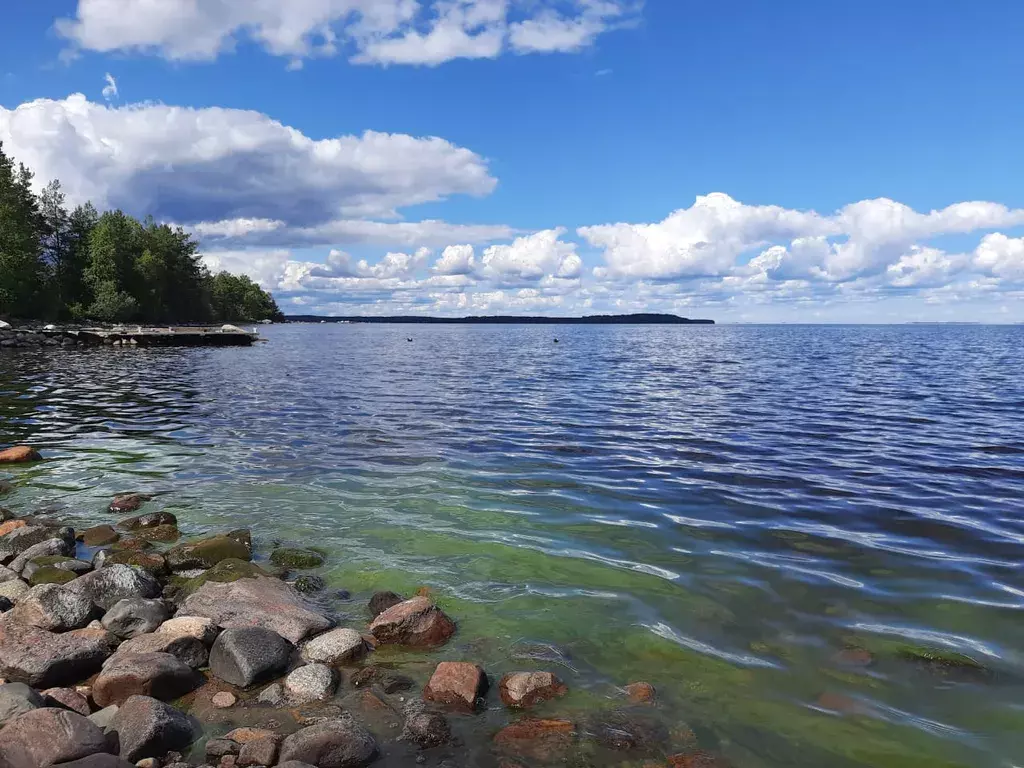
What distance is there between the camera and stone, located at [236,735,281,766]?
5551 mm

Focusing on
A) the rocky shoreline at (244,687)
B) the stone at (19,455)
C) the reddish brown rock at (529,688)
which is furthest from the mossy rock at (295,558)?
the stone at (19,455)

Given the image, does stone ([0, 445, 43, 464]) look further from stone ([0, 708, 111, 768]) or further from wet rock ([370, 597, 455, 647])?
stone ([0, 708, 111, 768])

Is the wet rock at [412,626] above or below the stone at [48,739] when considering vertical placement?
below

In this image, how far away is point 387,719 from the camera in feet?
21.0

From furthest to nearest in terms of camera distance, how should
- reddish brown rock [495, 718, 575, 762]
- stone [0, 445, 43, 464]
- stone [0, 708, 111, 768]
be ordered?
stone [0, 445, 43, 464], reddish brown rock [495, 718, 575, 762], stone [0, 708, 111, 768]

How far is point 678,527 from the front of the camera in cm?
1241

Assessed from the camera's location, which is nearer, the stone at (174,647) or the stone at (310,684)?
the stone at (310,684)

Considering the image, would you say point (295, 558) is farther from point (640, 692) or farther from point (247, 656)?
point (640, 692)

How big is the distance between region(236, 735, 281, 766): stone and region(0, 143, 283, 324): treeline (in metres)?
95.6

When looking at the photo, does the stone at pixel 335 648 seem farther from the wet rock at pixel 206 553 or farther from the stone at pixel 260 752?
the wet rock at pixel 206 553

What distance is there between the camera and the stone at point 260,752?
555cm

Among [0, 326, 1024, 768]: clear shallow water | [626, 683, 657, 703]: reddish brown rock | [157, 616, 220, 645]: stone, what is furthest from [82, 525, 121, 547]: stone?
[626, 683, 657, 703]: reddish brown rock

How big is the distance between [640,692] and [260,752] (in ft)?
11.9

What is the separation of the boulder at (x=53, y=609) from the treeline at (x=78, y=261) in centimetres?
9152
